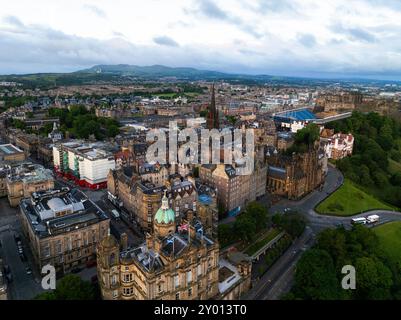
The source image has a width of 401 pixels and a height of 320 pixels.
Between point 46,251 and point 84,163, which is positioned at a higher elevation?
point 84,163

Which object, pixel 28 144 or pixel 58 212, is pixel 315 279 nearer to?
pixel 58 212

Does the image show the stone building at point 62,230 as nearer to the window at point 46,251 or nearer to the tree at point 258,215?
the window at point 46,251

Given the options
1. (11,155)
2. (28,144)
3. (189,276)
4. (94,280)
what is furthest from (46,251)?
(28,144)

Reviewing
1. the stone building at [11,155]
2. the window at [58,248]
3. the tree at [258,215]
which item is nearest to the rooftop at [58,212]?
the window at [58,248]

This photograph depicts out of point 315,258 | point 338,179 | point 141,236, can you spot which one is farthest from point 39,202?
point 338,179

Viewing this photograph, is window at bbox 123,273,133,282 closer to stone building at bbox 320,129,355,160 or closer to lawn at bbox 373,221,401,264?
lawn at bbox 373,221,401,264

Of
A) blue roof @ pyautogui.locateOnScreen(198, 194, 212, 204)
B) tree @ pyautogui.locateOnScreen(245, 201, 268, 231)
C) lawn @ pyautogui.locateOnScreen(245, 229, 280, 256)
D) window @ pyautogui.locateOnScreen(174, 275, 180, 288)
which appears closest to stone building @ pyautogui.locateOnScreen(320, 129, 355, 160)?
lawn @ pyautogui.locateOnScreen(245, 229, 280, 256)

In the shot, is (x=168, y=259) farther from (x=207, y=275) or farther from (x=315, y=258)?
(x=315, y=258)
